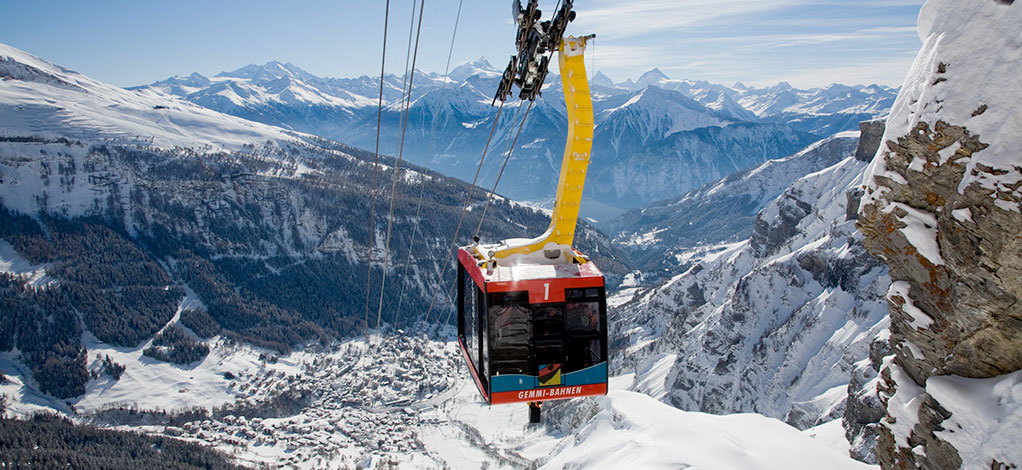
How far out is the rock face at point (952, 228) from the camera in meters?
9.17

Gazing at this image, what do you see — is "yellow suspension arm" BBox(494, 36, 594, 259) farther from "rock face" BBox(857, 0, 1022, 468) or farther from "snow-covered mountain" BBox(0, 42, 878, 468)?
"snow-covered mountain" BBox(0, 42, 878, 468)

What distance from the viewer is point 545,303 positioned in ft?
41.7

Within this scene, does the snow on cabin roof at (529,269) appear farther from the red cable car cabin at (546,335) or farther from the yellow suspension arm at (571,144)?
the yellow suspension arm at (571,144)

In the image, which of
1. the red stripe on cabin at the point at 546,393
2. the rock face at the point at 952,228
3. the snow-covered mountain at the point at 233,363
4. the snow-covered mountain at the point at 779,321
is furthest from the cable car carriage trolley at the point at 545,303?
the snow-covered mountain at the point at 779,321

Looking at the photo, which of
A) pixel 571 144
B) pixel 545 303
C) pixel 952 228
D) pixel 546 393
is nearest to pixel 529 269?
pixel 545 303

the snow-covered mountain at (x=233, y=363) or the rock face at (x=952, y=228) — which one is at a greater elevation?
the rock face at (x=952, y=228)

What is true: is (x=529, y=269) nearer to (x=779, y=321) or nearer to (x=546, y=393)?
(x=546, y=393)

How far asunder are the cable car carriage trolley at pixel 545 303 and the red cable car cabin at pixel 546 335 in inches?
0.9

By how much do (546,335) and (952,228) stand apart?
8.06 meters

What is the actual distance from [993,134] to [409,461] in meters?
104

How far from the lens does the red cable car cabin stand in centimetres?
1273

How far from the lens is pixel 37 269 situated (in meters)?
162

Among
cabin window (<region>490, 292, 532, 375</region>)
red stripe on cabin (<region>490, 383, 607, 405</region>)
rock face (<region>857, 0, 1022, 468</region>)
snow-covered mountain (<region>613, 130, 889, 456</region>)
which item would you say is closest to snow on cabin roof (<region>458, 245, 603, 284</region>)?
cabin window (<region>490, 292, 532, 375</region>)

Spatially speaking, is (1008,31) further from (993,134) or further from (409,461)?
(409,461)
